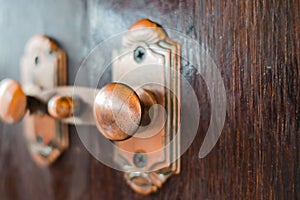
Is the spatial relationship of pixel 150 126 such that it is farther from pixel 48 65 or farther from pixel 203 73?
pixel 48 65

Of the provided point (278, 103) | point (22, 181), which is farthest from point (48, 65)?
point (278, 103)

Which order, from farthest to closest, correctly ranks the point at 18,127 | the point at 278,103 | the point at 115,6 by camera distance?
the point at 18,127 < the point at 115,6 < the point at 278,103

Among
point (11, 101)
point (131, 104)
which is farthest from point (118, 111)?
point (11, 101)

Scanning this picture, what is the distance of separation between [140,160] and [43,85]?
155 mm

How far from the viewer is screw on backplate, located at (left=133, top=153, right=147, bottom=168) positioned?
0.41 m

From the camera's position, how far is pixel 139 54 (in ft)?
1.34

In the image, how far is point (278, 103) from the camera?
0.34 m

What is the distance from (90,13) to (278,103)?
8.6 inches

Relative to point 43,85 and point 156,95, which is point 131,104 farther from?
point 43,85

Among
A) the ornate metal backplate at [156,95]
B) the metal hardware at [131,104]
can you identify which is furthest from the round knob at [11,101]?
the ornate metal backplate at [156,95]

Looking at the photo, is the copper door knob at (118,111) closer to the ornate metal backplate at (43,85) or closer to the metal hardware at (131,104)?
the metal hardware at (131,104)

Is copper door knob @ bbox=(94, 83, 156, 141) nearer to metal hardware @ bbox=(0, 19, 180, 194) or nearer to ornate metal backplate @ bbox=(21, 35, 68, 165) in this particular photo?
metal hardware @ bbox=(0, 19, 180, 194)

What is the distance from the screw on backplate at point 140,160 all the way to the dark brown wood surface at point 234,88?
0.03 metres

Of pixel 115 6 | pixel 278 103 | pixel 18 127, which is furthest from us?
pixel 18 127
